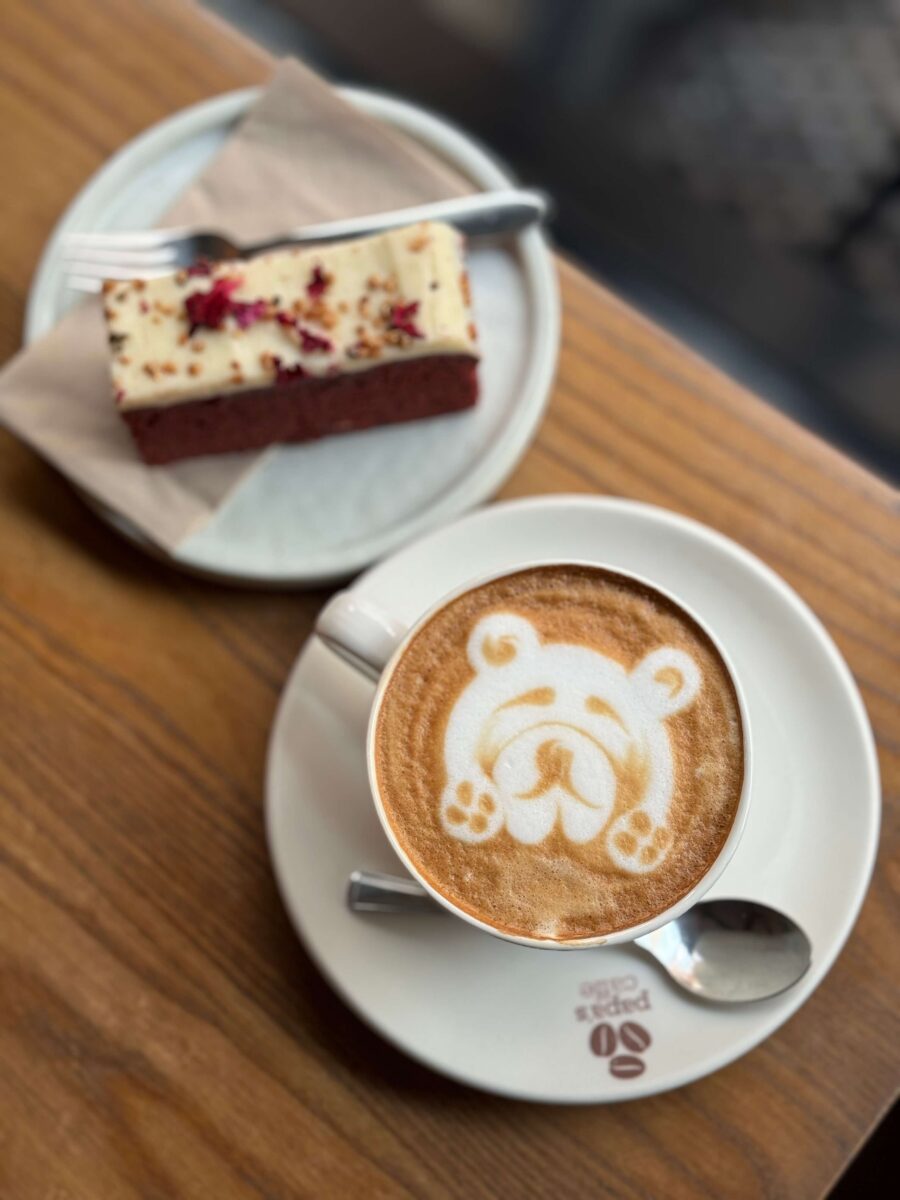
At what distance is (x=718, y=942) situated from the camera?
0.90m

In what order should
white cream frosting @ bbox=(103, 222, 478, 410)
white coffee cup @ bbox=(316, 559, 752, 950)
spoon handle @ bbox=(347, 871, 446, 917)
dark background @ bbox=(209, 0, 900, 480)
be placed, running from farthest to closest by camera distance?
dark background @ bbox=(209, 0, 900, 480), white cream frosting @ bbox=(103, 222, 478, 410), spoon handle @ bbox=(347, 871, 446, 917), white coffee cup @ bbox=(316, 559, 752, 950)

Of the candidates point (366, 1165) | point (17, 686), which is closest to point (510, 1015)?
point (366, 1165)

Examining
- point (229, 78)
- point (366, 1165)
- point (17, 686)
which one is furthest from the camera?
point (229, 78)

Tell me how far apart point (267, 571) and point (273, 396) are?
0.16 metres

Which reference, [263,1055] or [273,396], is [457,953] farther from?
[273,396]

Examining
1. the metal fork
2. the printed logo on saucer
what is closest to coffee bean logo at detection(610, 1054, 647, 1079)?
the printed logo on saucer

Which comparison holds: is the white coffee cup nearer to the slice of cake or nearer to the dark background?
the slice of cake

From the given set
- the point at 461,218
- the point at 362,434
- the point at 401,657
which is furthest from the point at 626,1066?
the point at 461,218

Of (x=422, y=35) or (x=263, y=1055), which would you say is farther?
(x=422, y=35)

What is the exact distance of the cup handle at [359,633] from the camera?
2.83 feet

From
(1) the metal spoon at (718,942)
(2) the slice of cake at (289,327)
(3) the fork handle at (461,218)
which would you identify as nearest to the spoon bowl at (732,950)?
(1) the metal spoon at (718,942)

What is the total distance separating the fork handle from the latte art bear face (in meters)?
0.43

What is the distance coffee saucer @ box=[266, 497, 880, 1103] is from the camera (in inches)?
34.7

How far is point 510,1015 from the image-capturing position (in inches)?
35.4
